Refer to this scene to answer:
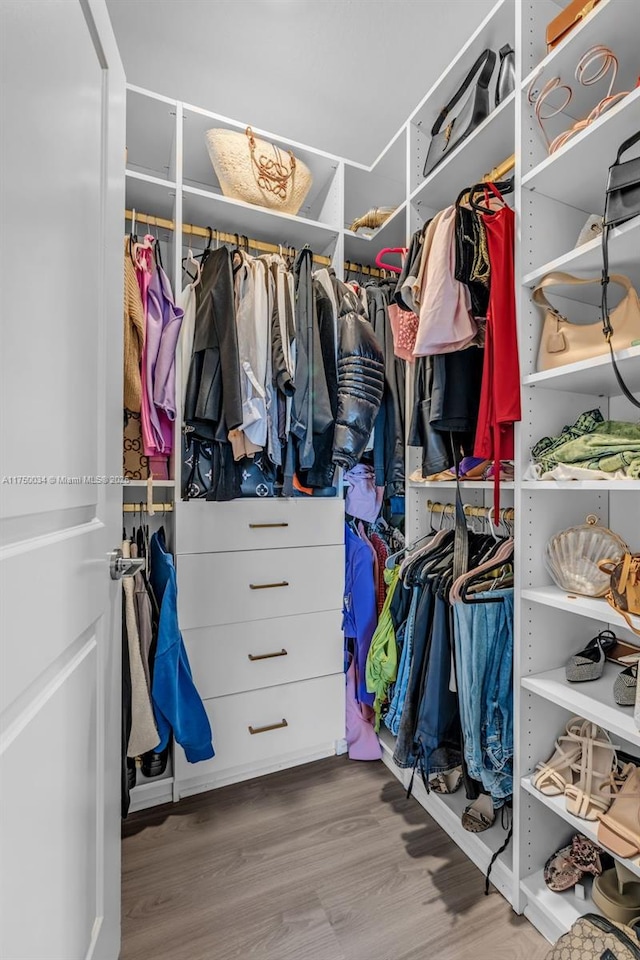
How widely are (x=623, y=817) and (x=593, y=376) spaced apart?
104cm

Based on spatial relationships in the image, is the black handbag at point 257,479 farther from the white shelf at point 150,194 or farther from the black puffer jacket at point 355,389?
the white shelf at point 150,194

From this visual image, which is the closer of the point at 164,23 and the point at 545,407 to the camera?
the point at 545,407

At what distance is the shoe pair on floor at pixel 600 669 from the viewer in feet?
3.49

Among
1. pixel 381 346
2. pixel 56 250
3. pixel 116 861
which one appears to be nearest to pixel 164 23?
pixel 381 346

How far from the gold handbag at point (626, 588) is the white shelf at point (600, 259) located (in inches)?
27.9

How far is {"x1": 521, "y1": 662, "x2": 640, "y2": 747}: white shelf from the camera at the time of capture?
0.98 m

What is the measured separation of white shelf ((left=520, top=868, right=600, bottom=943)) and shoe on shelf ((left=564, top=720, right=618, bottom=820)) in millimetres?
275

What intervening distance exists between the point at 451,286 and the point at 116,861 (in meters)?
1.66

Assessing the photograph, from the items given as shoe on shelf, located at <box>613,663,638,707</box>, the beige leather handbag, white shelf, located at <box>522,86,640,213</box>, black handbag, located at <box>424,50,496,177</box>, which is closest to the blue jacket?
shoe on shelf, located at <box>613,663,638,707</box>

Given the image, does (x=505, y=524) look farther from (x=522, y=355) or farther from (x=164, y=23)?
(x=164, y=23)

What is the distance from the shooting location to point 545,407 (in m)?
1.28

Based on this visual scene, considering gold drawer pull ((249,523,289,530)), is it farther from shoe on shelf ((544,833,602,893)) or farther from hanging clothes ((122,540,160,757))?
shoe on shelf ((544,833,602,893))

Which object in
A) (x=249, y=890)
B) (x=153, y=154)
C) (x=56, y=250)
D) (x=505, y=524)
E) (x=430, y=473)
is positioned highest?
(x=153, y=154)

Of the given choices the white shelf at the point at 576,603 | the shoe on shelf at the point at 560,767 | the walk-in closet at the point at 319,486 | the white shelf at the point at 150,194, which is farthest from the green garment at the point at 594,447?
the white shelf at the point at 150,194
